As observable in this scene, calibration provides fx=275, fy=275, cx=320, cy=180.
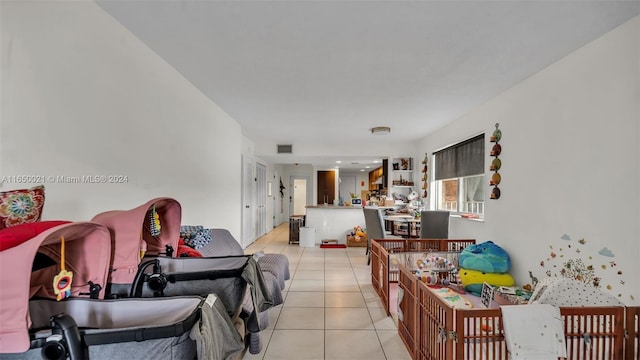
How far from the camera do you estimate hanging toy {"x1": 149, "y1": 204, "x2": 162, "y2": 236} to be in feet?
5.24

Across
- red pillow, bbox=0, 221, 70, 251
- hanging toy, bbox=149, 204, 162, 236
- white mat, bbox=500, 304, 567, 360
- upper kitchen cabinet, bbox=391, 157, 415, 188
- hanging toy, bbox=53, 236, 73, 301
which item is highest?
upper kitchen cabinet, bbox=391, 157, 415, 188

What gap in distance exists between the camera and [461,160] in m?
4.42

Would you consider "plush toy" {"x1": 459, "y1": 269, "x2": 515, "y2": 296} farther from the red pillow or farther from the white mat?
the red pillow

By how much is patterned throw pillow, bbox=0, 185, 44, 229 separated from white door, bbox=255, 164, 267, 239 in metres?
5.79

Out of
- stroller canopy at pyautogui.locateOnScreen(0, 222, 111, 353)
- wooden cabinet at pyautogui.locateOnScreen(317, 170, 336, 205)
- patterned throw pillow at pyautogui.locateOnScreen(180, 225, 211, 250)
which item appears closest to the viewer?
stroller canopy at pyautogui.locateOnScreen(0, 222, 111, 353)

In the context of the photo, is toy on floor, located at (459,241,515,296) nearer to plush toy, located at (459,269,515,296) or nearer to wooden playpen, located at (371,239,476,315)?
plush toy, located at (459,269,515,296)

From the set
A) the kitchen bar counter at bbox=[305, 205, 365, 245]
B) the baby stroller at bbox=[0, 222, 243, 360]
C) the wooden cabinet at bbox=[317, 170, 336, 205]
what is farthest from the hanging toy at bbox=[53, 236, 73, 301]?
the wooden cabinet at bbox=[317, 170, 336, 205]

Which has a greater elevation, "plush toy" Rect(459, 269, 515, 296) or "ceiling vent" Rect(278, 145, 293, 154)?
"ceiling vent" Rect(278, 145, 293, 154)

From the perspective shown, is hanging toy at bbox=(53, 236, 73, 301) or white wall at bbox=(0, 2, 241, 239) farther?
white wall at bbox=(0, 2, 241, 239)

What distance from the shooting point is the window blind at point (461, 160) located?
3936mm

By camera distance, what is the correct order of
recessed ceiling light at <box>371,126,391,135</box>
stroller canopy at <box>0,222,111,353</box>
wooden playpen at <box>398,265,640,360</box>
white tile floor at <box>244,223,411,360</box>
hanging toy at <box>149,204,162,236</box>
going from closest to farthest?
1. stroller canopy at <box>0,222,111,353</box>
2. wooden playpen at <box>398,265,640,360</box>
3. hanging toy at <box>149,204,162,236</box>
4. white tile floor at <box>244,223,411,360</box>
5. recessed ceiling light at <box>371,126,391,135</box>

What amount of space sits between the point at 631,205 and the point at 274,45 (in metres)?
2.81

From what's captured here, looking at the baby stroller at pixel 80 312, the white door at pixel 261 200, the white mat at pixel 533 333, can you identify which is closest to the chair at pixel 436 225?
the white mat at pixel 533 333

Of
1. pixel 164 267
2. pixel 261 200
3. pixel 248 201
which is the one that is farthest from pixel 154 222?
pixel 261 200
